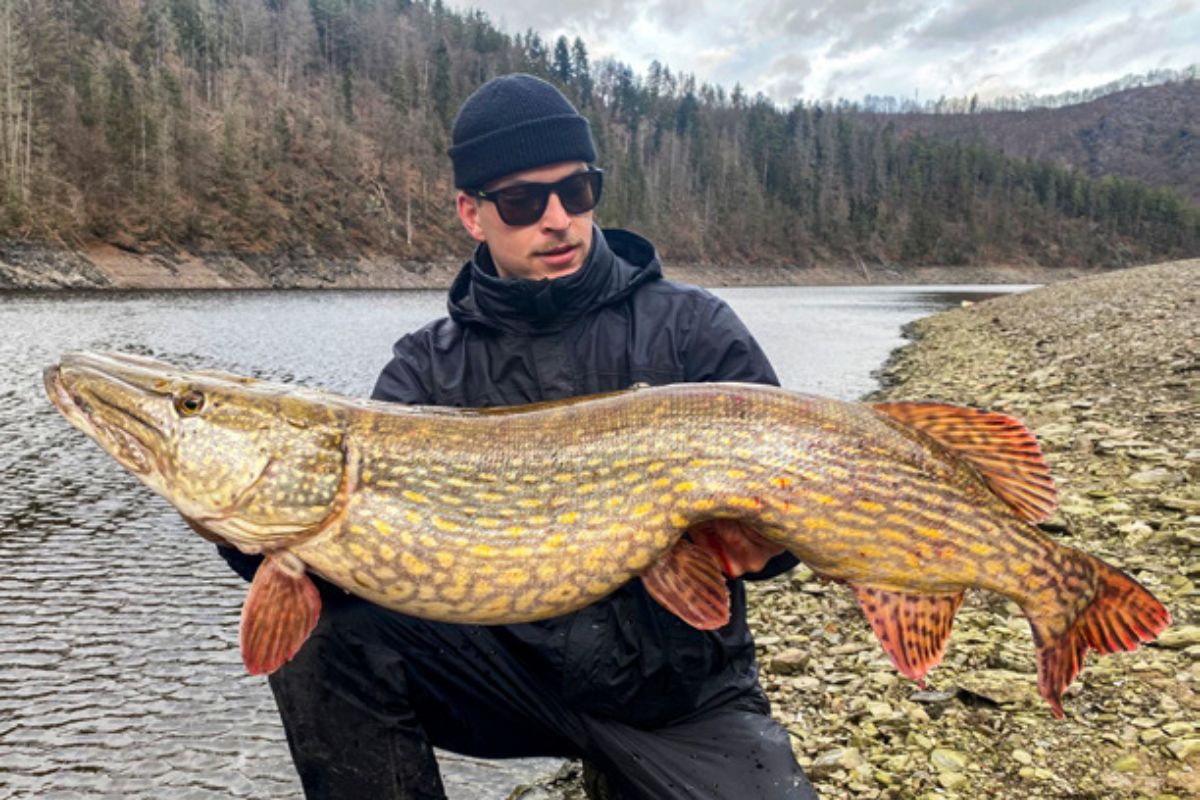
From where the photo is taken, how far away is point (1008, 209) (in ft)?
326

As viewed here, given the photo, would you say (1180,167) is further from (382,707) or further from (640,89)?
(382,707)

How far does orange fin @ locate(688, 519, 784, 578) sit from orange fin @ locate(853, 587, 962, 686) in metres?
0.28

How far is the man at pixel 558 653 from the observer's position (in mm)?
2256

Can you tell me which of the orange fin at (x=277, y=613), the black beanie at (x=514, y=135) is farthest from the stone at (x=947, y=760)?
the black beanie at (x=514, y=135)

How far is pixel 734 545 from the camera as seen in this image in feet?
7.27

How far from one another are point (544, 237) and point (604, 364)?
54cm

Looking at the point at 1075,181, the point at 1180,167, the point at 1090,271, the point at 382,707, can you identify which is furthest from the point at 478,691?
the point at 1180,167

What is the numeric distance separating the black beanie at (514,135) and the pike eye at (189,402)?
1.26 m

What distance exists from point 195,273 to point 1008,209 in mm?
94333

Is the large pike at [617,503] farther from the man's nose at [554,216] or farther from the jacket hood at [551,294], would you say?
the man's nose at [554,216]

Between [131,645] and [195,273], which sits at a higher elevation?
[195,273]

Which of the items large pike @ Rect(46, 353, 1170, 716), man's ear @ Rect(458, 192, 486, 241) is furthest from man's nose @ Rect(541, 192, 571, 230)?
large pike @ Rect(46, 353, 1170, 716)

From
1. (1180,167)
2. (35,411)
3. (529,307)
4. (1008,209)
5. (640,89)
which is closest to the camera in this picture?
(529,307)

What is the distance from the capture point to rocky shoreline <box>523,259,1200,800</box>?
2551mm
